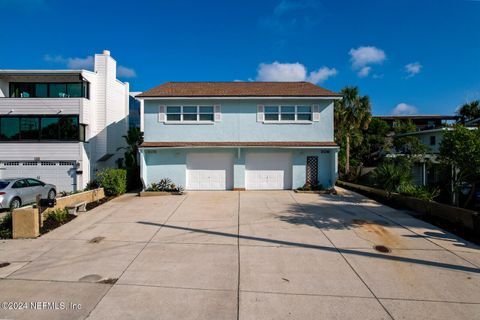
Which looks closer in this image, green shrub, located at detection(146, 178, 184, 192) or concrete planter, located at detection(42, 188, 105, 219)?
concrete planter, located at detection(42, 188, 105, 219)

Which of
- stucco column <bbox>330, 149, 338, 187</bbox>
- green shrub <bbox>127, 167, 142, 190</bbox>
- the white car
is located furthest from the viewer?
green shrub <bbox>127, 167, 142, 190</bbox>

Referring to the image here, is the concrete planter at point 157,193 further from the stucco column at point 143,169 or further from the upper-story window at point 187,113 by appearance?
the upper-story window at point 187,113

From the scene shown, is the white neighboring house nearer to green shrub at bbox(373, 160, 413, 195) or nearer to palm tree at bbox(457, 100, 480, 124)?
green shrub at bbox(373, 160, 413, 195)

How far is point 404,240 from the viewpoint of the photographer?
7.25 meters

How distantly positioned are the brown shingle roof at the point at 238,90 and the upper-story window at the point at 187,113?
792 mm

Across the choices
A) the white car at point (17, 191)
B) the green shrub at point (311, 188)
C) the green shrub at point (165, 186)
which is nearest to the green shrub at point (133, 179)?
the green shrub at point (165, 186)

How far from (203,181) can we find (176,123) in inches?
155

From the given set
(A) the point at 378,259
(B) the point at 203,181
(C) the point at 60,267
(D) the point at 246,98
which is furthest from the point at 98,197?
(A) the point at 378,259

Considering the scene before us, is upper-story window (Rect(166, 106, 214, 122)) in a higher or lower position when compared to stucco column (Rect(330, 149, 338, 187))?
higher

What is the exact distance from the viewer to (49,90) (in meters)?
18.6

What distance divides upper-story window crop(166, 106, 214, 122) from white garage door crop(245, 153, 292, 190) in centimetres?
367

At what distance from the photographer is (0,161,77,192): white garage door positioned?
17.6m

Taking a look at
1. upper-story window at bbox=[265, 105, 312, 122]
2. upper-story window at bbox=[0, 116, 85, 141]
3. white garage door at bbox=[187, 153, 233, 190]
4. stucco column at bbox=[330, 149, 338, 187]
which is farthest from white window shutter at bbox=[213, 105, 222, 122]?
upper-story window at bbox=[0, 116, 85, 141]

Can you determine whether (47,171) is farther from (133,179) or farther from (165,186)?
(165,186)
